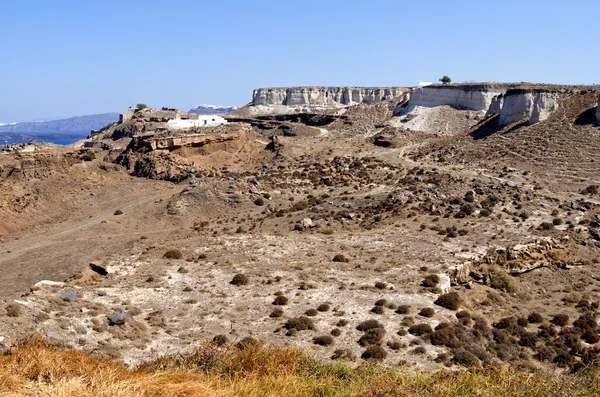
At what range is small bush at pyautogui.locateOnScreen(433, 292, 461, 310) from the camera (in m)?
18.1

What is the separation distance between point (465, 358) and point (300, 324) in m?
5.15

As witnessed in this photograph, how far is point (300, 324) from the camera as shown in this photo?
16.1 m

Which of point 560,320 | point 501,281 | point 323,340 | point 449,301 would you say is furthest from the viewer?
point 501,281

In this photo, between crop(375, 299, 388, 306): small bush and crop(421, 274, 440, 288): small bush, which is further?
crop(421, 274, 440, 288): small bush

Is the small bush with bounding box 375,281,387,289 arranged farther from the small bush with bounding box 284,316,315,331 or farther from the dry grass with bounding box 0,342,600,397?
the dry grass with bounding box 0,342,600,397

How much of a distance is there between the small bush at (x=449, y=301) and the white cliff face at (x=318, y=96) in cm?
10903

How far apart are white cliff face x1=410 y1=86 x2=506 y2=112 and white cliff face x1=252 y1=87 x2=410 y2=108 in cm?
3410

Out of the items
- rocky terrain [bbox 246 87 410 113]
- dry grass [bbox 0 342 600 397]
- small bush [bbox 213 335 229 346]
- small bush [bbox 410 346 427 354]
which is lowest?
small bush [bbox 410 346 427 354]

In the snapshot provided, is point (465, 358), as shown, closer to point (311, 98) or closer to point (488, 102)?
point (488, 102)

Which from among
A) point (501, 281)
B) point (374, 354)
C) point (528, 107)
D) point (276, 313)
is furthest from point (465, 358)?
point (528, 107)

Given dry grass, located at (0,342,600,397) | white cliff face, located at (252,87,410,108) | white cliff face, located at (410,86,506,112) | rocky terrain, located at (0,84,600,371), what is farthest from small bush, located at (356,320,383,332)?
white cliff face, located at (252,87,410,108)

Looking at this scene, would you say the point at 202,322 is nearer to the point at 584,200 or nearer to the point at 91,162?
the point at 584,200

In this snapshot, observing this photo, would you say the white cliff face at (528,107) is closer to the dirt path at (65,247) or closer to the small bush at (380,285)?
the dirt path at (65,247)

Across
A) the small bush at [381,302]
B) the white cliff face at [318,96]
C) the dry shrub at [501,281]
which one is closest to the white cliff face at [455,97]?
the white cliff face at [318,96]
